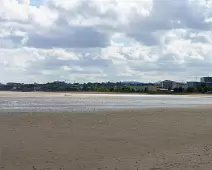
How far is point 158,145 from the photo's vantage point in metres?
12.3

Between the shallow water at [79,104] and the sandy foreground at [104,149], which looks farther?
the shallow water at [79,104]

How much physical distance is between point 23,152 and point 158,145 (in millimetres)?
Result: 4310

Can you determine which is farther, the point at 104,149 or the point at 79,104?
the point at 79,104

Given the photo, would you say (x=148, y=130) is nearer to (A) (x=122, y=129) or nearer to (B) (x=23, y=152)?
(A) (x=122, y=129)

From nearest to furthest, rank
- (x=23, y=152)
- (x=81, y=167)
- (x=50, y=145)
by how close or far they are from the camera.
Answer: (x=81, y=167) → (x=23, y=152) → (x=50, y=145)

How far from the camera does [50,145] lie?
11.7 metres

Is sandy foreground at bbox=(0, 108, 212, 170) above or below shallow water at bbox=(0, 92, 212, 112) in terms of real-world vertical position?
below

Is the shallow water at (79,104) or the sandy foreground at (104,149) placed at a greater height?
the shallow water at (79,104)

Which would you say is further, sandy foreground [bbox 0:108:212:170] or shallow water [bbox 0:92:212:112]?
shallow water [bbox 0:92:212:112]

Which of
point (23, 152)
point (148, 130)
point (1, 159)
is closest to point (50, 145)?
point (23, 152)

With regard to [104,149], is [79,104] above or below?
above

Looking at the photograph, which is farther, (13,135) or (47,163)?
(13,135)

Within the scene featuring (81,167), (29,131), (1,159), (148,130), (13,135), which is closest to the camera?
(81,167)

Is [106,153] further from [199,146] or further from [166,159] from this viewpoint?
[199,146]
